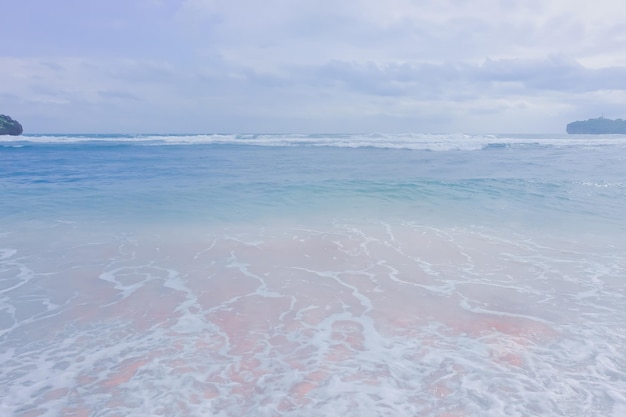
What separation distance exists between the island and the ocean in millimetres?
47860

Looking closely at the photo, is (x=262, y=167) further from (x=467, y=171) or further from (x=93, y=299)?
(x=93, y=299)

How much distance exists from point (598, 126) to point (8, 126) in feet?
347

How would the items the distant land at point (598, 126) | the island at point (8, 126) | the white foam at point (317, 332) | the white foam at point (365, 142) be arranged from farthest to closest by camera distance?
the distant land at point (598, 126)
the island at point (8, 126)
the white foam at point (365, 142)
the white foam at point (317, 332)

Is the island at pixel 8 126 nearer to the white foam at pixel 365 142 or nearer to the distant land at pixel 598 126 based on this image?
the white foam at pixel 365 142

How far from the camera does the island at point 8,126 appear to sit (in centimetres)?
5019

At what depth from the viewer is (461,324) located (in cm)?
471

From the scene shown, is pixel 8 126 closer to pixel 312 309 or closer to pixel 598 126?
pixel 312 309

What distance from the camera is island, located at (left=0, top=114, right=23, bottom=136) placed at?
1976 inches

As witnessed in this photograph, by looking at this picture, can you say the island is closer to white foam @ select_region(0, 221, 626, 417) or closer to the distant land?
white foam @ select_region(0, 221, 626, 417)

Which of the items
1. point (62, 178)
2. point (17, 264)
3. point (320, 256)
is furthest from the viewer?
point (62, 178)

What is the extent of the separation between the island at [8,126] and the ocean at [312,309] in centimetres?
4786

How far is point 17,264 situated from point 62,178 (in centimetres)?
1238

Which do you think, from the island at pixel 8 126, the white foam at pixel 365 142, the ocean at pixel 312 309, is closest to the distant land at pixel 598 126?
the white foam at pixel 365 142

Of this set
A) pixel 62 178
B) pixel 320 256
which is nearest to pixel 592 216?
pixel 320 256
